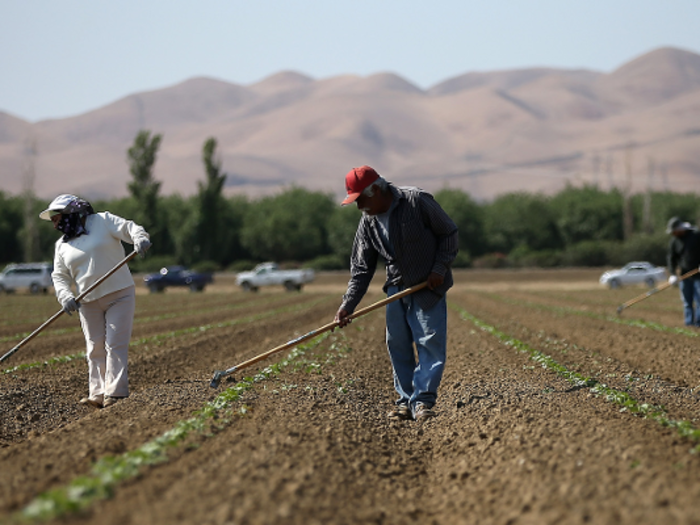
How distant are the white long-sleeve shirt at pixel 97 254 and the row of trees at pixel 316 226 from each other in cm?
4569

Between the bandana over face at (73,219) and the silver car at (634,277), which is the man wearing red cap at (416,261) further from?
the silver car at (634,277)

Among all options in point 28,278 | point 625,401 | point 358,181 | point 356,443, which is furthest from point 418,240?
point 28,278

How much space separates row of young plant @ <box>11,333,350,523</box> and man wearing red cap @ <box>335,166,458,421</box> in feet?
4.19

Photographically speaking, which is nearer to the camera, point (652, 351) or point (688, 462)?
point (688, 462)

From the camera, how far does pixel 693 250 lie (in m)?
14.1

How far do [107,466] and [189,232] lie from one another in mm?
57595

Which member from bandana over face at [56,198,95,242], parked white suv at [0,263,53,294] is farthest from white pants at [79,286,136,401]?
parked white suv at [0,263,53,294]

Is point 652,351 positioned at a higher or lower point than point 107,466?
lower

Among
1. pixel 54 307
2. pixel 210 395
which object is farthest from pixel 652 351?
pixel 54 307

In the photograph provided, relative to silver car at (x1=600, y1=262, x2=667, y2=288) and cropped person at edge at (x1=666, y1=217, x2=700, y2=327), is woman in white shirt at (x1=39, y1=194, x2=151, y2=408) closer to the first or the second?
cropped person at edge at (x1=666, y1=217, x2=700, y2=327)

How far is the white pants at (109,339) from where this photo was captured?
7.67 metres

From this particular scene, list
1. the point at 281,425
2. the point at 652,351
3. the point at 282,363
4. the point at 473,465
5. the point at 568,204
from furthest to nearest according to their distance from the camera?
the point at 568,204, the point at 652,351, the point at 282,363, the point at 281,425, the point at 473,465

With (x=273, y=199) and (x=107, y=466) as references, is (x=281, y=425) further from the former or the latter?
(x=273, y=199)

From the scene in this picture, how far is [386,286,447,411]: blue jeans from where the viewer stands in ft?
21.8
